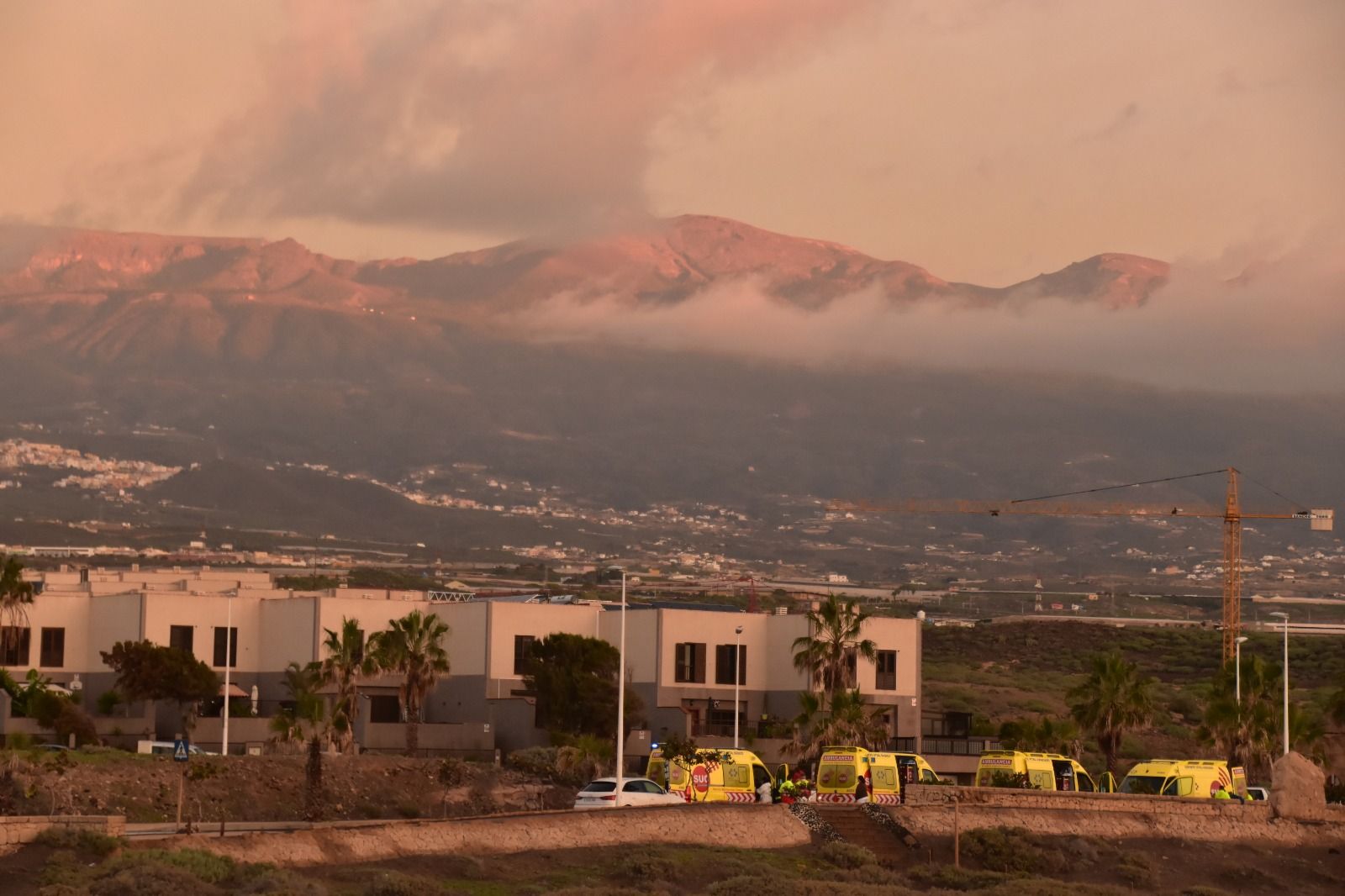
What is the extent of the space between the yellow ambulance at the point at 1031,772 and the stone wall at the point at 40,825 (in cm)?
3107

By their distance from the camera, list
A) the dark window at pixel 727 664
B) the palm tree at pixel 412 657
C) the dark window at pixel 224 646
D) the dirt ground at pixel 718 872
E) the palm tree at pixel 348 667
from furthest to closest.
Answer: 1. the dark window at pixel 224 646
2. the dark window at pixel 727 664
3. the palm tree at pixel 412 657
4. the palm tree at pixel 348 667
5. the dirt ground at pixel 718 872

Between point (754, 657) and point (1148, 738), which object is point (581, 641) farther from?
point (1148, 738)

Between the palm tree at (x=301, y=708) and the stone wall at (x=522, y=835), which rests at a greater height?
the palm tree at (x=301, y=708)

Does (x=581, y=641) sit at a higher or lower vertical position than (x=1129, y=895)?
higher

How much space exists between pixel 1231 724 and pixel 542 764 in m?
28.0

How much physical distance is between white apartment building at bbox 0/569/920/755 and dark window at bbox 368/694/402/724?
0.24 ft

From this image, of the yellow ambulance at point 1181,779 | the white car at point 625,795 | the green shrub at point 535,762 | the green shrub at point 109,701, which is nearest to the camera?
the white car at point 625,795

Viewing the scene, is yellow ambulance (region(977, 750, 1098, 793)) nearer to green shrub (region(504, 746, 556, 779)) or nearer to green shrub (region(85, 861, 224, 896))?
green shrub (region(504, 746, 556, 779))

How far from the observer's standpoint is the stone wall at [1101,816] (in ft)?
200

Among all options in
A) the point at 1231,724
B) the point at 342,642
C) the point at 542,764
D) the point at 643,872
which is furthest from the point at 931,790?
the point at 342,642

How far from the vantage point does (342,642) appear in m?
87.1

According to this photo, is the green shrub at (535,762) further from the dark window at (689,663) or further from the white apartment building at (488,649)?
the dark window at (689,663)

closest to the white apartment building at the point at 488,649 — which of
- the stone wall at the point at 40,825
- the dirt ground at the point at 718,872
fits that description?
the dirt ground at the point at 718,872

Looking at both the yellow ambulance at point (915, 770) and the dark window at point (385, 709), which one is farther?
the dark window at point (385, 709)
